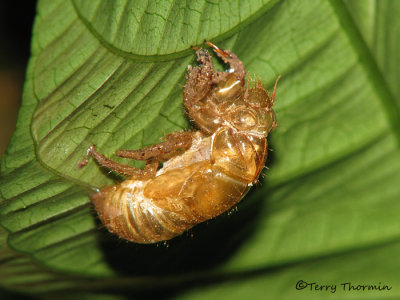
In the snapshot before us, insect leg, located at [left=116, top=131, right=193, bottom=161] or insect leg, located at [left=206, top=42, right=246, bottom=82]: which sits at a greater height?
insect leg, located at [left=206, top=42, right=246, bottom=82]

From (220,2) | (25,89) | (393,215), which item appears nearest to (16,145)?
(25,89)

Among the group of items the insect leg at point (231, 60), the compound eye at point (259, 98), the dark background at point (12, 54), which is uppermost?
the dark background at point (12, 54)

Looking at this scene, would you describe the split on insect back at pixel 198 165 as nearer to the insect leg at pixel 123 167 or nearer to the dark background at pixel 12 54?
the insect leg at pixel 123 167

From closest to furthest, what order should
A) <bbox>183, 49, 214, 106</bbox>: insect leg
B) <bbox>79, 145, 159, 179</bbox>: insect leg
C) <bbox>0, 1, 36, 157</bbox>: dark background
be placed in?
<bbox>183, 49, 214, 106</bbox>: insect leg < <bbox>79, 145, 159, 179</bbox>: insect leg < <bbox>0, 1, 36, 157</bbox>: dark background

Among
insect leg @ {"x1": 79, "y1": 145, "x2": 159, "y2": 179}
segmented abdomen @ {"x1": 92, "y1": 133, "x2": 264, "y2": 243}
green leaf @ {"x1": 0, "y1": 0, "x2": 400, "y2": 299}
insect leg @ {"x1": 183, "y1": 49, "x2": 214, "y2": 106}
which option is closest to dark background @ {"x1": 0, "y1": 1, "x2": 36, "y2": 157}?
green leaf @ {"x1": 0, "y1": 0, "x2": 400, "y2": 299}

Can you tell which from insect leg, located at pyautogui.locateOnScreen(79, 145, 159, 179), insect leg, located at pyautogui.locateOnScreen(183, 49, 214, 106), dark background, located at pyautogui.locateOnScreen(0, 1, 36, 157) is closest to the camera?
insect leg, located at pyautogui.locateOnScreen(183, 49, 214, 106)

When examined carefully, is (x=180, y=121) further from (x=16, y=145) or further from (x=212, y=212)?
(x=16, y=145)

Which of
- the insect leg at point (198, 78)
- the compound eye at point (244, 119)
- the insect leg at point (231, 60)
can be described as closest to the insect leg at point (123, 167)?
the insect leg at point (198, 78)

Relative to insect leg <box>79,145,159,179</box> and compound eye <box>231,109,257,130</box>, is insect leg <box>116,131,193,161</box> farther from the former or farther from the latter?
compound eye <box>231,109,257,130</box>
